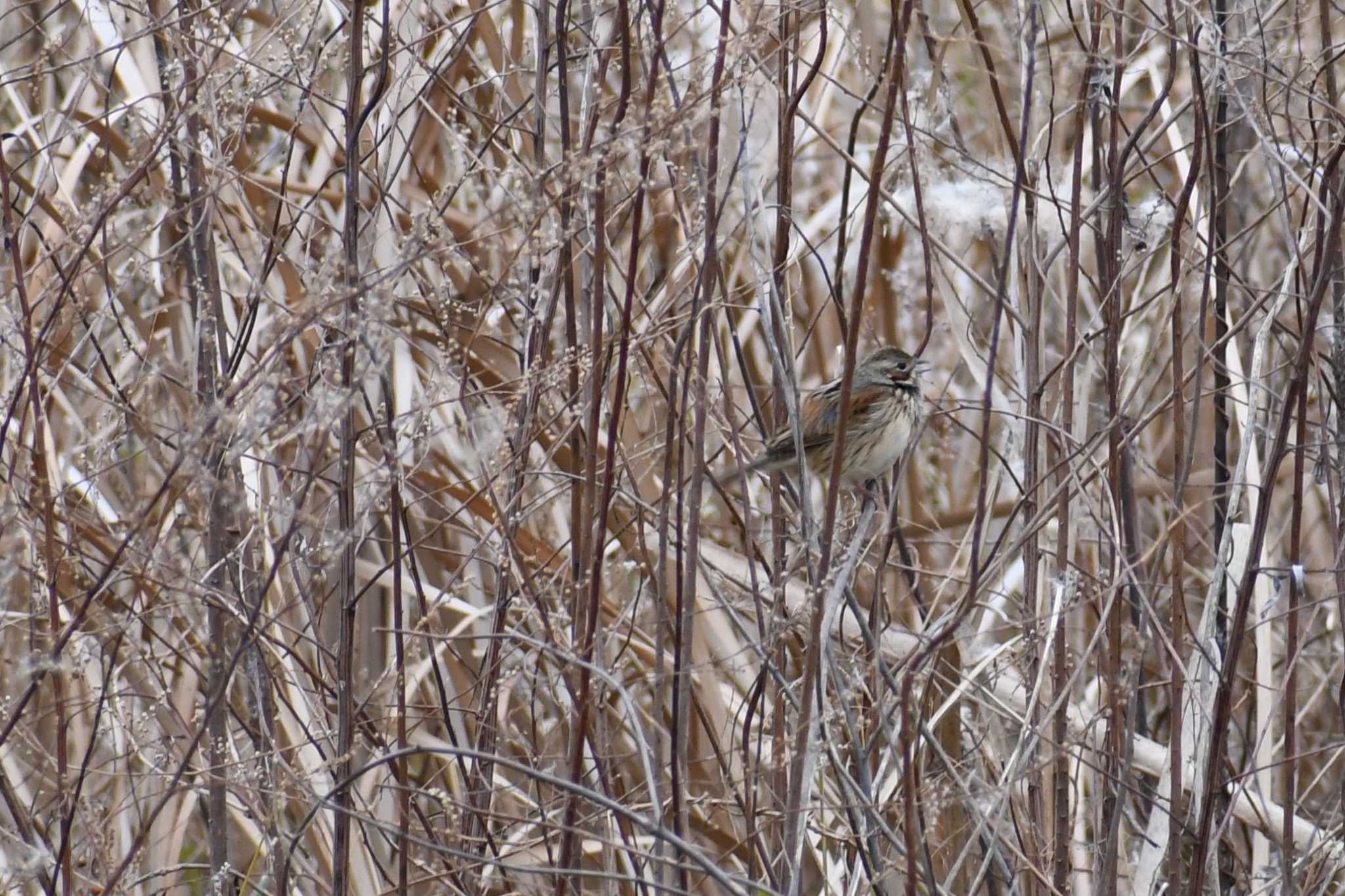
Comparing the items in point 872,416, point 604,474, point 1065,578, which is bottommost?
point 1065,578

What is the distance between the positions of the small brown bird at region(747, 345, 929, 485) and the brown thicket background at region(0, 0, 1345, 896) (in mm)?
125

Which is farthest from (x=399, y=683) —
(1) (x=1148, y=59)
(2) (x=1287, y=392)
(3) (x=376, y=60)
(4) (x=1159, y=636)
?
(1) (x=1148, y=59)

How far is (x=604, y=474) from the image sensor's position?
1.88 metres

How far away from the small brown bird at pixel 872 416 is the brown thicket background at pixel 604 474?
13 centimetres

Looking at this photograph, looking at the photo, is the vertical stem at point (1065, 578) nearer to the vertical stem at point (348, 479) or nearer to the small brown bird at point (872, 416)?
the vertical stem at point (348, 479)

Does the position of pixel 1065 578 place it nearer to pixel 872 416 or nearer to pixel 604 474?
pixel 604 474

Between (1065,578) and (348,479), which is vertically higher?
(348,479)

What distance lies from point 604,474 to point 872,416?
6.54 ft

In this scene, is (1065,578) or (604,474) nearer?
(604,474)

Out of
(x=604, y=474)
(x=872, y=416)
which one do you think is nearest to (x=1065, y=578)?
(x=604, y=474)

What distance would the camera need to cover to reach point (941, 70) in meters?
2.64

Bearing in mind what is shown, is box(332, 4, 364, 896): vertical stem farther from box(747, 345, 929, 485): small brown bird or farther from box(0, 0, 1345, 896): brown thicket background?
box(747, 345, 929, 485): small brown bird

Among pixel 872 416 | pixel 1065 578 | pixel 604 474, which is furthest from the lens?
pixel 872 416

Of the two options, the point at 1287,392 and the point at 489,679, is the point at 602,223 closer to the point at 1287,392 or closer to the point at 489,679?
the point at 489,679
